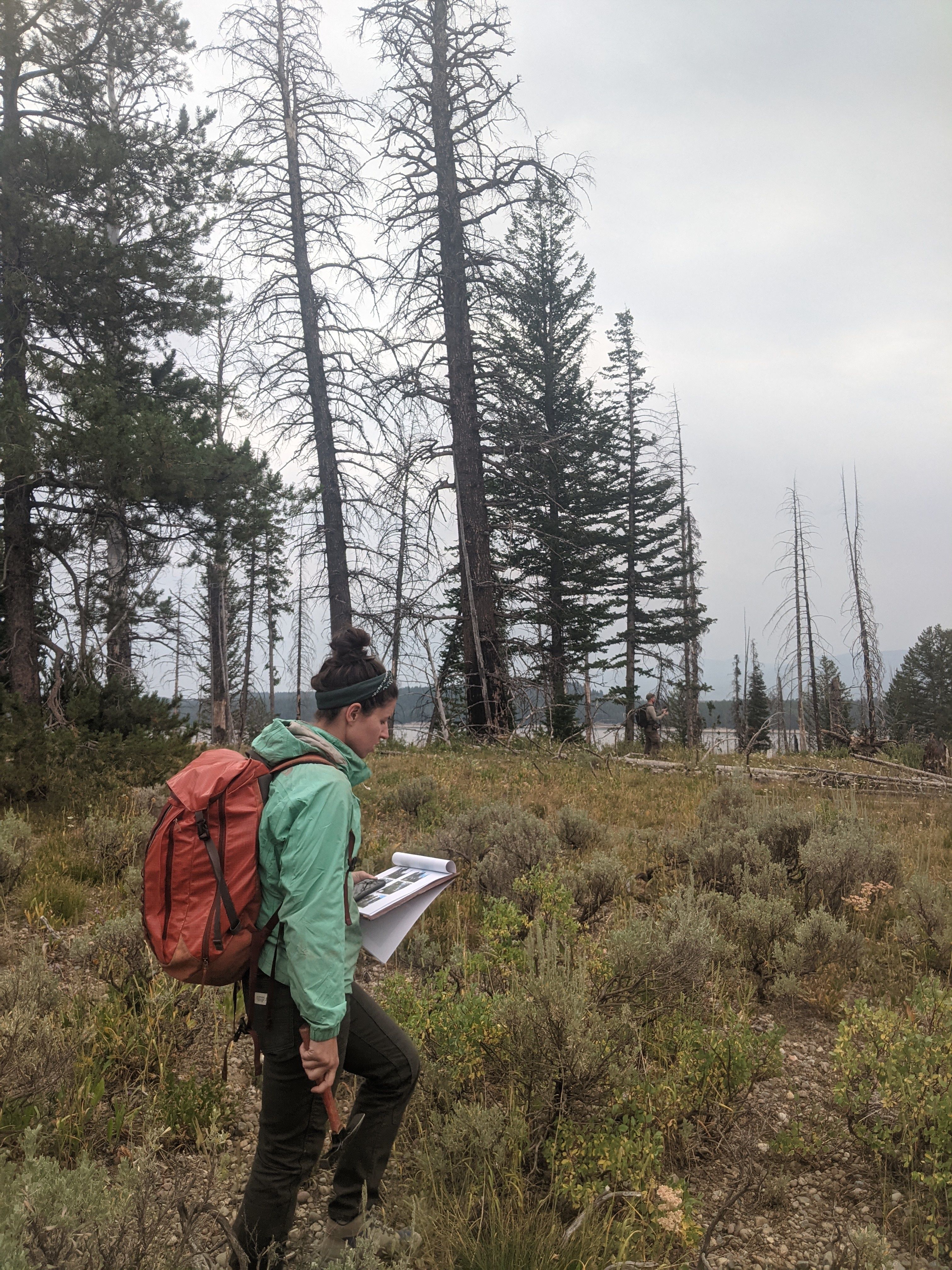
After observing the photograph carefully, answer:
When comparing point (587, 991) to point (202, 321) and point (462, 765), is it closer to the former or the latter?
point (462, 765)

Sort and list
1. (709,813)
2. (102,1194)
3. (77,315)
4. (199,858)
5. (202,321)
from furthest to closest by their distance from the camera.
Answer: (202,321) → (77,315) → (709,813) → (199,858) → (102,1194)

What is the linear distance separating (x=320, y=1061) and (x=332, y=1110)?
0.17 m

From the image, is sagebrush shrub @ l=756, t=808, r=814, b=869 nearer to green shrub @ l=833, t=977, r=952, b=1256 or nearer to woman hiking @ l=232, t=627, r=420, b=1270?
green shrub @ l=833, t=977, r=952, b=1256

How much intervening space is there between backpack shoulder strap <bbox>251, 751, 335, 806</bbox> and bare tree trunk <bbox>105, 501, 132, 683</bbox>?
694 centimetres

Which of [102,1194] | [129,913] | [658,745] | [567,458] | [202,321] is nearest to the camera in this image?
[102,1194]

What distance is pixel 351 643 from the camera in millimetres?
2498

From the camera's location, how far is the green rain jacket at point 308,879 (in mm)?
1998

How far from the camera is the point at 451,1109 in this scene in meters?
2.95

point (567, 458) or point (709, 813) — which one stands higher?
point (567, 458)

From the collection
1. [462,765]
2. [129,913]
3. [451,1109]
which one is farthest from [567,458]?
[451,1109]

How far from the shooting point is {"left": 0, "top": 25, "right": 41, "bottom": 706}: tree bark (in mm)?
8289

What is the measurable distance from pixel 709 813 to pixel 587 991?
13.3 ft

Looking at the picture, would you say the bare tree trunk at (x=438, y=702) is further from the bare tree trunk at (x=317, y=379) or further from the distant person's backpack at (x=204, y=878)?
the distant person's backpack at (x=204, y=878)

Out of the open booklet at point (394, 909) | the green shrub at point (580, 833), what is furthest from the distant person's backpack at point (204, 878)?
the green shrub at point (580, 833)
